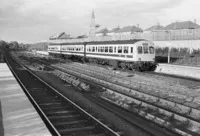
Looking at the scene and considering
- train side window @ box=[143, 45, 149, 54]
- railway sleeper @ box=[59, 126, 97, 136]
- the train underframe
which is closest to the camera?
railway sleeper @ box=[59, 126, 97, 136]

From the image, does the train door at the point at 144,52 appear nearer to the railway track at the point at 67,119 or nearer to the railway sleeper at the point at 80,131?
the railway track at the point at 67,119

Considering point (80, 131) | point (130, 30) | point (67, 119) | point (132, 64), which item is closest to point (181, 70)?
point (132, 64)

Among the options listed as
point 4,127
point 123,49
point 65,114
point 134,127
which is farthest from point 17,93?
point 123,49

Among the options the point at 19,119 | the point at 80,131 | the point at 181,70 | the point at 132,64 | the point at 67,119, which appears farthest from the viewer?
the point at 132,64

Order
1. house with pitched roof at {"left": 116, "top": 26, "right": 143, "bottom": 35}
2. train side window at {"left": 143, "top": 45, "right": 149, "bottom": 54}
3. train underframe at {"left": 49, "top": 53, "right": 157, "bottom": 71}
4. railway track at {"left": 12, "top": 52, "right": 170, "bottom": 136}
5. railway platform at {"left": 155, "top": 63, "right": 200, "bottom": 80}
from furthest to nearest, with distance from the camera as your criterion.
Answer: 1. house with pitched roof at {"left": 116, "top": 26, "right": 143, "bottom": 35}
2. train side window at {"left": 143, "top": 45, "right": 149, "bottom": 54}
3. train underframe at {"left": 49, "top": 53, "right": 157, "bottom": 71}
4. railway platform at {"left": 155, "top": 63, "right": 200, "bottom": 80}
5. railway track at {"left": 12, "top": 52, "right": 170, "bottom": 136}

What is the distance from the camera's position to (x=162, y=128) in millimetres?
8008

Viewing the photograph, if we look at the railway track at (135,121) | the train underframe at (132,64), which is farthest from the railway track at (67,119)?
the train underframe at (132,64)

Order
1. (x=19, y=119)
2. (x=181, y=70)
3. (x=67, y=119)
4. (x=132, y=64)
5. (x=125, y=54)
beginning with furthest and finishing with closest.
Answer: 1. (x=125, y=54)
2. (x=132, y=64)
3. (x=181, y=70)
4. (x=67, y=119)
5. (x=19, y=119)

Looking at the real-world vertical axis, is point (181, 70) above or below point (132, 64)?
below

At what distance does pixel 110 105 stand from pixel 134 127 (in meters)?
3.18

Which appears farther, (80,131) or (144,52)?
(144,52)

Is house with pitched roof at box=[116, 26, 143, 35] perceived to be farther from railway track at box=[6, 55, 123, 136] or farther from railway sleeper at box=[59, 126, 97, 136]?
railway sleeper at box=[59, 126, 97, 136]

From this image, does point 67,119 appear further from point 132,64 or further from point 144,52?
point 144,52

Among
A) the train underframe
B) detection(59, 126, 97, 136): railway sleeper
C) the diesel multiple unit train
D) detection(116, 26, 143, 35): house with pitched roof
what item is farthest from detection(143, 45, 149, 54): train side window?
detection(116, 26, 143, 35): house with pitched roof
